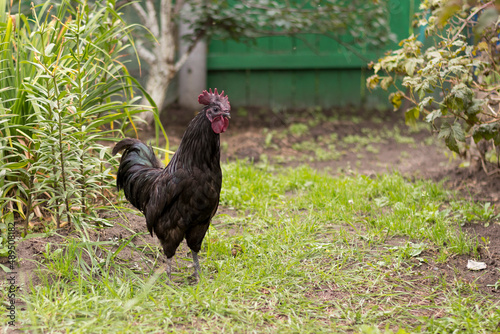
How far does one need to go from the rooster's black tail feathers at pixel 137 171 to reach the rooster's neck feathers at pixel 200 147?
321 millimetres

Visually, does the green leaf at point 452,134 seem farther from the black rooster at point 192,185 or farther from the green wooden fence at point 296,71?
the green wooden fence at point 296,71

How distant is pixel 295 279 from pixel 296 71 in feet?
18.4

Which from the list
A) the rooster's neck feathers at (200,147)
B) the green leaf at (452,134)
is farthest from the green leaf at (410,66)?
the rooster's neck feathers at (200,147)

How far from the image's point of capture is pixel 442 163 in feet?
17.3

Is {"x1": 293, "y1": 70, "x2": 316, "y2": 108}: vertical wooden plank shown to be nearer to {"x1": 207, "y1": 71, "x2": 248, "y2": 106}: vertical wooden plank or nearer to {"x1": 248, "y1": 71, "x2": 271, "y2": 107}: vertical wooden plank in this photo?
{"x1": 248, "y1": 71, "x2": 271, "y2": 107}: vertical wooden plank

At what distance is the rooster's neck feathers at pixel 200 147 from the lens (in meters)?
2.70

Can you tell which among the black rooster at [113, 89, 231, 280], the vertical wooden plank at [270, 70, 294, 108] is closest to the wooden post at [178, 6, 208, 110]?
the vertical wooden plank at [270, 70, 294, 108]

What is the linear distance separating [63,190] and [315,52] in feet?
18.2

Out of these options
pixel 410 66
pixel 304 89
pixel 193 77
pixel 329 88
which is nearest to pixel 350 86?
pixel 329 88

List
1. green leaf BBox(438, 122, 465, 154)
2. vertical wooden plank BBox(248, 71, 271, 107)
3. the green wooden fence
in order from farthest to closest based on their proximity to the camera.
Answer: vertical wooden plank BBox(248, 71, 271, 107) < the green wooden fence < green leaf BBox(438, 122, 465, 154)

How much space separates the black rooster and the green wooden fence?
16.5 ft

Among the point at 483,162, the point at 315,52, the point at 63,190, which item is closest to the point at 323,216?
the point at 483,162

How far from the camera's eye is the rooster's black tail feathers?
2984 mm

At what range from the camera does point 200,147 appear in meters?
2.71
